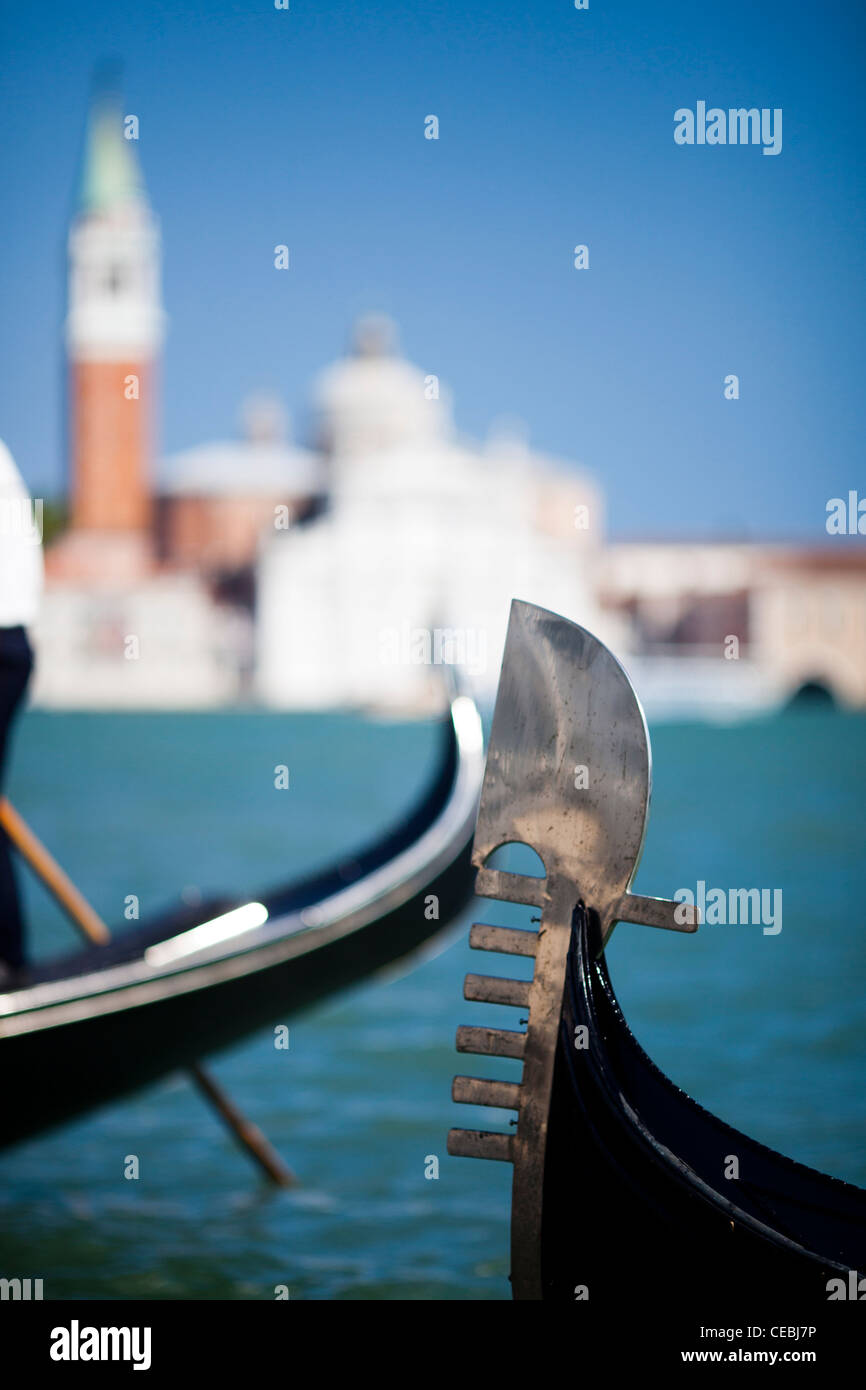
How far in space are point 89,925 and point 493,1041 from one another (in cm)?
135

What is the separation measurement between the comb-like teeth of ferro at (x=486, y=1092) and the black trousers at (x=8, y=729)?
0.82 m

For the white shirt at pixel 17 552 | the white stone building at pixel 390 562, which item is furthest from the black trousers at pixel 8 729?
the white stone building at pixel 390 562

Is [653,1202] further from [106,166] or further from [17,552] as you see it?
[106,166]

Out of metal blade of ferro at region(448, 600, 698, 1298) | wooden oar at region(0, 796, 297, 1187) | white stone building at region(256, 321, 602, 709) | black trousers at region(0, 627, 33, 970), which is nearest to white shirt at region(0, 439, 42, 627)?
black trousers at region(0, 627, 33, 970)

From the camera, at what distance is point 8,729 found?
1.97m

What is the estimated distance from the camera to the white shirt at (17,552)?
69.8 inches

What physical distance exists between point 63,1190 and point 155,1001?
1.02 m

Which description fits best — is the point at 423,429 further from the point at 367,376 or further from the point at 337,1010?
the point at 337,1010

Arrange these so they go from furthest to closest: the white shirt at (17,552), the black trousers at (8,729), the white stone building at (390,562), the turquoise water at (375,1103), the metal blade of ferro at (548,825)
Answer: the white stone building at (390,562), the turquoise water at (375,1103), the black trousers at (8,729), the white shirt at (17,552), the metal blade of ferro at (548,825)

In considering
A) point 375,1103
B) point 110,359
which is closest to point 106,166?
point 110,359

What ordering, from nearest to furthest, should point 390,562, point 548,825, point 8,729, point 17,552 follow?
point 548,825 → point 17,552 → point 8,729 → point 390,562

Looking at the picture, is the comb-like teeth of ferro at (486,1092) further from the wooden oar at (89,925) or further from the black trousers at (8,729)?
the wooden oar at (89,925)

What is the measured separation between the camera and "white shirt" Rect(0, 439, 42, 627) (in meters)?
1.77
